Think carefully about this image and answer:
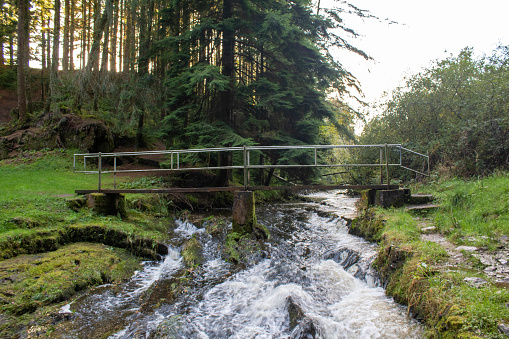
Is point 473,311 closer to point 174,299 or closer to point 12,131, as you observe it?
point 174,299

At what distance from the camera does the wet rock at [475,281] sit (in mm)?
3285

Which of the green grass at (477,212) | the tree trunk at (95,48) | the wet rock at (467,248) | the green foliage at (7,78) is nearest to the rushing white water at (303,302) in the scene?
the wet rock at (467,248)

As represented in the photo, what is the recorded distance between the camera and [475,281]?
3354mm

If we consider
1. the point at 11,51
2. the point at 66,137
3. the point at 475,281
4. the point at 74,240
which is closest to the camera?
the point at 475,281

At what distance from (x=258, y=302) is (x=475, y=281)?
9.47 feet

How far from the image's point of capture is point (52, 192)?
28.7 feet

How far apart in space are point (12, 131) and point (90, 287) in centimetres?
1622

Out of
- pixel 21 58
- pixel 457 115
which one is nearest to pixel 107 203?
pixel 457 115

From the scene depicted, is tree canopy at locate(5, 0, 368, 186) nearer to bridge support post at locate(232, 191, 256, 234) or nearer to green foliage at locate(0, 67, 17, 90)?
bridge support post at locate(232, 191, 256, 234)

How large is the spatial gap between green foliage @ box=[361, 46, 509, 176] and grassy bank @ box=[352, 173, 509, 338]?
1770 millimetres

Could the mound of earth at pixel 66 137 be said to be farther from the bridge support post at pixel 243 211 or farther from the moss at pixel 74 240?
the bridge support post at pixel 243 211

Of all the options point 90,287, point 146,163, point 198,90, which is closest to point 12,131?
point 146,163

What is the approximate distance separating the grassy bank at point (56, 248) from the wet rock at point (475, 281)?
5126mm

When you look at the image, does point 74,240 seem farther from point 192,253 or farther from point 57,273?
point 192,253
